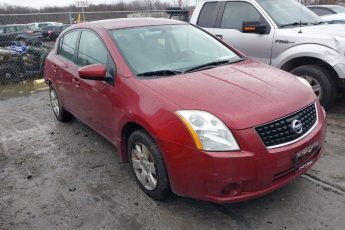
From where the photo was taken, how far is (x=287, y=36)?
5559 millimetres

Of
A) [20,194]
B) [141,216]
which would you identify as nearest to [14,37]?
[20,194]

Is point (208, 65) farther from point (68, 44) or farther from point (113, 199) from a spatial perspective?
point (68, 44)

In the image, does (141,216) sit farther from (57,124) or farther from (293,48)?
(293,48)

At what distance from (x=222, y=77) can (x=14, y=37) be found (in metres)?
14.6

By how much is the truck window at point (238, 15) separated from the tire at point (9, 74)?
5.76 m

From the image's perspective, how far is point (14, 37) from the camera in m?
15.5

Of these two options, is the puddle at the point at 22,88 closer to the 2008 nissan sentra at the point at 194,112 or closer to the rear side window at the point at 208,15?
the rear side window at the point at 208,15

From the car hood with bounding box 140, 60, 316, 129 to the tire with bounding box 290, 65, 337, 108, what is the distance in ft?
6.62

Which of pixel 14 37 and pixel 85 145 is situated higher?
pixel 14 37

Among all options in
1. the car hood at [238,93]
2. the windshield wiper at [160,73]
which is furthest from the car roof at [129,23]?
the car hood at [238,93]

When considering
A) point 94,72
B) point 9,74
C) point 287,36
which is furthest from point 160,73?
point 9,74

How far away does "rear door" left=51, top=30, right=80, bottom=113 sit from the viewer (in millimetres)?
4609

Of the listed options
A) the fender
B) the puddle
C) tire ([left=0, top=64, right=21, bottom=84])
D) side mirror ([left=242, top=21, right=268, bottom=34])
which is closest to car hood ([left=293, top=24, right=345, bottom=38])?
the fender

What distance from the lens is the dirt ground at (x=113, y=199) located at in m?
3.04
